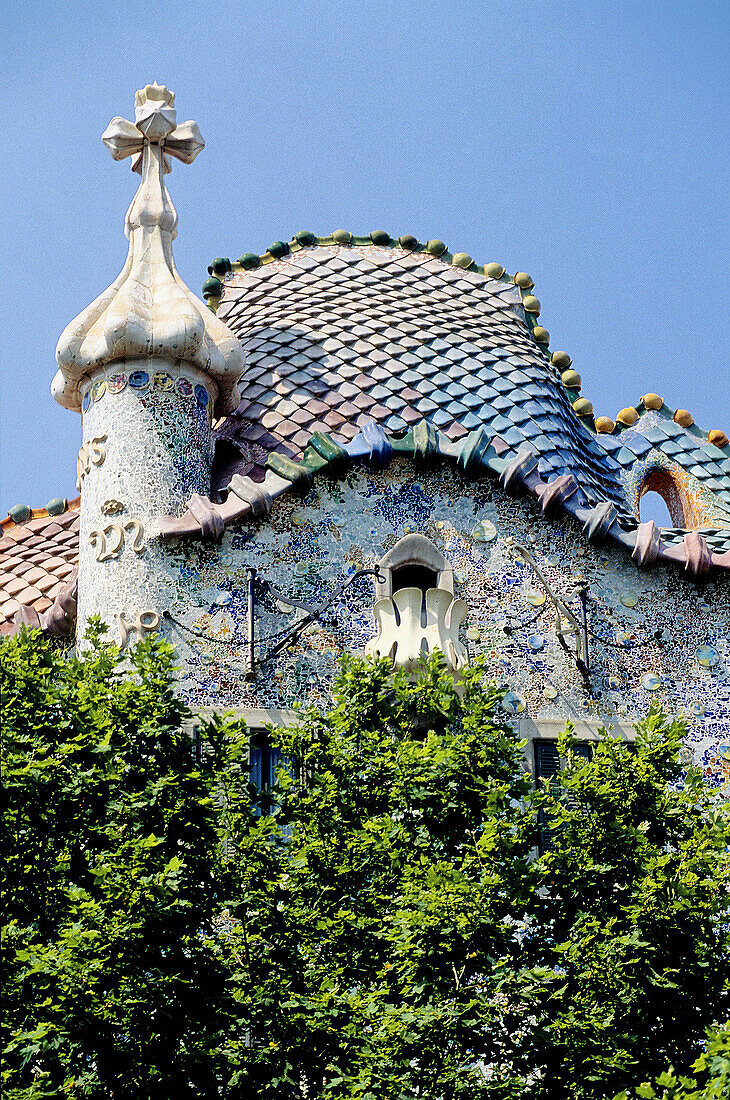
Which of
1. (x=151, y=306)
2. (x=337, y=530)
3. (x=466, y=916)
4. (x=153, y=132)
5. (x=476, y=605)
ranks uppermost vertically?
(x=153, y=132)

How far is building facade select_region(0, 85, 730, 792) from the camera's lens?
15844 millimetres

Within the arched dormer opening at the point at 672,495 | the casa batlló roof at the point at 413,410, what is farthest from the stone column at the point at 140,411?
the arched dormer opening at the point at 672,495

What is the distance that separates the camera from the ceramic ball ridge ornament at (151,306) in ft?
54.3

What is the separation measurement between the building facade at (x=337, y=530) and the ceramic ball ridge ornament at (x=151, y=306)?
0.07 feet

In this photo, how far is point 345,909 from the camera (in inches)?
516

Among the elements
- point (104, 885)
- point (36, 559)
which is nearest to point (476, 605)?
point (36, 559)

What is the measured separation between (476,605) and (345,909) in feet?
12.4

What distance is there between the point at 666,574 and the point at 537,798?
3.77 m

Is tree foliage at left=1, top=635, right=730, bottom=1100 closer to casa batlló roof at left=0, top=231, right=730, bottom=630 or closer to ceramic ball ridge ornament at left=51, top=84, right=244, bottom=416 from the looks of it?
casa batlló roof at left=0, top=231, right=730, bottom=630

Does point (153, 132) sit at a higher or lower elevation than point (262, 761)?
higher

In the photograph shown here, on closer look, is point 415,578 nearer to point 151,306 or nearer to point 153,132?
point 151,306

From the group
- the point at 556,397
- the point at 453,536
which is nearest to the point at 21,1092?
the point at 453,536

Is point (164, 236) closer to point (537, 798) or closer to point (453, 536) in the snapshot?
point (453, 536)

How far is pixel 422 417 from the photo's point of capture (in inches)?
690
